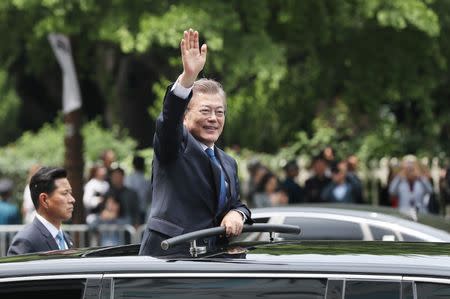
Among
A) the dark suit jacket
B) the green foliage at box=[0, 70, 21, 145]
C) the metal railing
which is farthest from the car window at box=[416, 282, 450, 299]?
the green foliage at box=[0, 70, 21, 145]

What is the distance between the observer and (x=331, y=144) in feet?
86.6

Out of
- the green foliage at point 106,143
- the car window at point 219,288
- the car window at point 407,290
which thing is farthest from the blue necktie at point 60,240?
the green foliage at point 106,143

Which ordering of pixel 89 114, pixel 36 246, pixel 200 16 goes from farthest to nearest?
pixel 89 114 < pixel 200 16 < pixel 36 246

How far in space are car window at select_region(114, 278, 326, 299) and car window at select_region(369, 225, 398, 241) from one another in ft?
20.4

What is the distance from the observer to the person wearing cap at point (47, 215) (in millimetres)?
6715

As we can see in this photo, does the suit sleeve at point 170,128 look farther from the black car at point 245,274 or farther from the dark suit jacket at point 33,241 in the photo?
the dark suit jacket at point 33,241

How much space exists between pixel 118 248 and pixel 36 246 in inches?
64.2

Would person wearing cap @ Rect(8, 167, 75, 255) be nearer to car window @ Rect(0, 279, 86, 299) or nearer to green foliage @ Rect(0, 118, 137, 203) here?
car window @ Rect(0, 279, 86, 299)

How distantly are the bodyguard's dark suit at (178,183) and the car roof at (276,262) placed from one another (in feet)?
2.22

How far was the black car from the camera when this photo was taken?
4270 millimetres

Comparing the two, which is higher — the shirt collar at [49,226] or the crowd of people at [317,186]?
the crowd of people at [317,186]

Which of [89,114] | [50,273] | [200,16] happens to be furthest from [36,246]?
[89,114]

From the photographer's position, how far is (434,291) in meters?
4.23

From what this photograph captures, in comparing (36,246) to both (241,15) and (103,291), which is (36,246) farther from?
(241,15)
